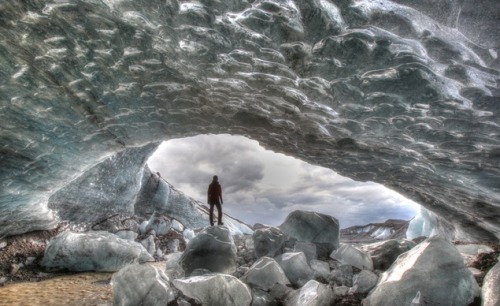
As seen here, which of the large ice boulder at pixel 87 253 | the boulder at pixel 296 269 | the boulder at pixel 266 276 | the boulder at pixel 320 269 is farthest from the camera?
the large ice boulder at pixel 87 253

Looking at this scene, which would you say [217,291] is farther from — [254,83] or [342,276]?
[254,83]

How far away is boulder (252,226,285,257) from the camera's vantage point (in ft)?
15.8

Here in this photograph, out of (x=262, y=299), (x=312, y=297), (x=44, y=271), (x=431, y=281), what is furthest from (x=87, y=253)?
(x=431, y=281)

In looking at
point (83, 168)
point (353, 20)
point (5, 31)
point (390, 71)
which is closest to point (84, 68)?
point (5, 31)

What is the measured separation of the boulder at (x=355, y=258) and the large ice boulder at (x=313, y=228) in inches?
31.1

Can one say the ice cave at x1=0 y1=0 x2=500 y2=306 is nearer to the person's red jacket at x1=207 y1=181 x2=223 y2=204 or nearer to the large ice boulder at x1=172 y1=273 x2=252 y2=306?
the large ice boulder at x1=172 y1=273 x2=252 y2=306

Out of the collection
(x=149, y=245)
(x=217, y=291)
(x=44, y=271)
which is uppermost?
(x=217, y=291)

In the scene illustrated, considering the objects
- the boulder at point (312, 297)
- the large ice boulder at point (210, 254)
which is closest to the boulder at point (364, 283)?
the boulder at point (312, 297)

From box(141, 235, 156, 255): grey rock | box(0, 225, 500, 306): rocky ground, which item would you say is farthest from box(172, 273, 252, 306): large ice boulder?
box(141, 235, 156, 255): grey rock

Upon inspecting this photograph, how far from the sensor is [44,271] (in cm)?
530

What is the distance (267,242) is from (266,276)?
142cm

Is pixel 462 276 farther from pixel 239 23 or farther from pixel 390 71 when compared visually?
pixel 239 23

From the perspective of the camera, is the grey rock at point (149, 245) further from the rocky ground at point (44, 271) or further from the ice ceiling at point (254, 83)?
the ice ceiling at point (254, 83)

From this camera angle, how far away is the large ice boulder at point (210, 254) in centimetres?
422
